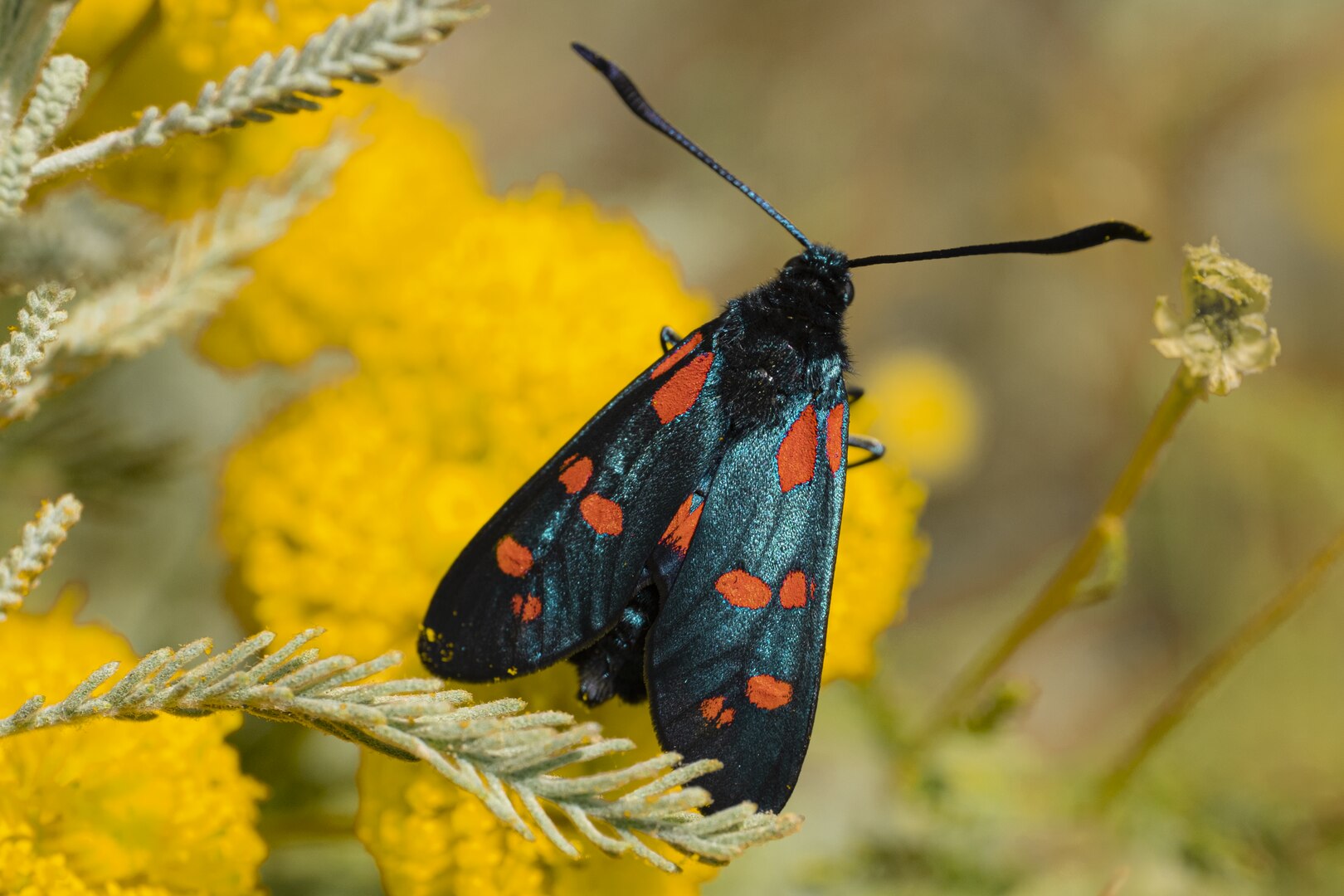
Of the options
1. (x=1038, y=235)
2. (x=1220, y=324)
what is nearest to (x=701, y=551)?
(x=1220, y=324)

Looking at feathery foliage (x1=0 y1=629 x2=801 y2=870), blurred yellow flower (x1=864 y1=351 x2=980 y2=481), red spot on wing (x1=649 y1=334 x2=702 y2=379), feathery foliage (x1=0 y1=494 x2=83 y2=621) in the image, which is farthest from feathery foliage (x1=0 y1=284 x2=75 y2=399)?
blurred yellow flower (x1=864 y1=351 x2=980 y2=481)

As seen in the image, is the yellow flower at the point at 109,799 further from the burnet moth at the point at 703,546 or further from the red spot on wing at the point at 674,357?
the red spot on wing at the point at 674,357

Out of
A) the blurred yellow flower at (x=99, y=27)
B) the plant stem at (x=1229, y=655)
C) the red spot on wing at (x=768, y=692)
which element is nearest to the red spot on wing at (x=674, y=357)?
the red spot on wing at (x=768, y=692)

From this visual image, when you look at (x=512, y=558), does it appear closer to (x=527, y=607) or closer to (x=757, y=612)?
(x=527, y=607)

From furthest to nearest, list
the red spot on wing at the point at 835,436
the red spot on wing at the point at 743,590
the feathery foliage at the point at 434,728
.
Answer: the red spot on wing at the point at 835,436
the red spot on wing at the point at 743,590
the feathery foliage at the point at 434,728

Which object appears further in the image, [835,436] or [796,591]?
[835,436]

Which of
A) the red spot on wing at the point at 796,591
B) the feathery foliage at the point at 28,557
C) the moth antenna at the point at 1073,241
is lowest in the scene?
the feathery foliage at the point at 28,557

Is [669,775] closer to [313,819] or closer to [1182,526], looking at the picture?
[313,819]
